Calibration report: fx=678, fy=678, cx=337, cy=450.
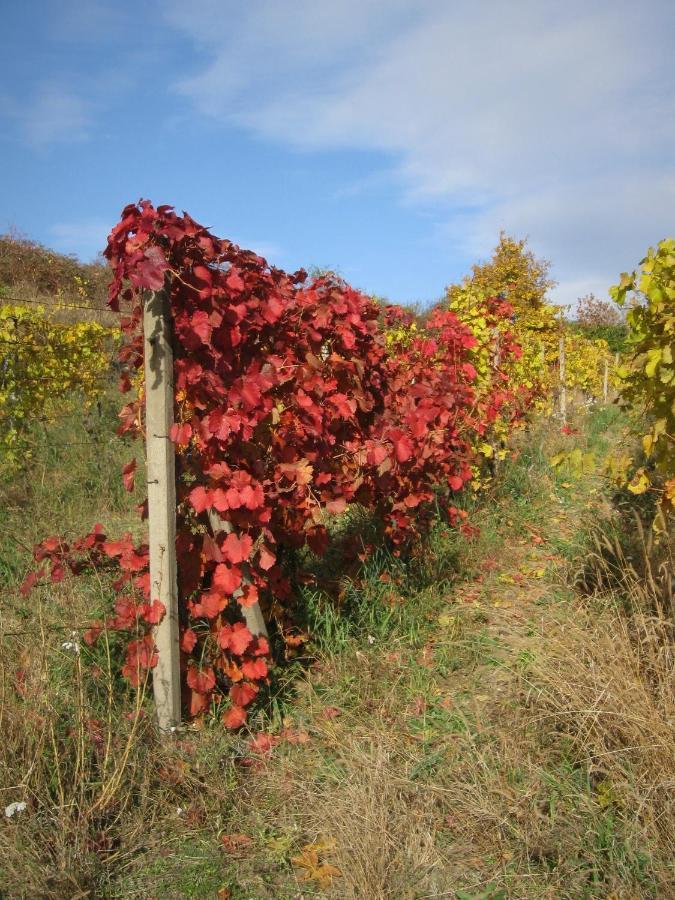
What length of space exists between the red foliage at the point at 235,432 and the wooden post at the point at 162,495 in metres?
0.05

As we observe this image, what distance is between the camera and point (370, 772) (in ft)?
6.97

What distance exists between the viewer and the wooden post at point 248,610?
2480 mm

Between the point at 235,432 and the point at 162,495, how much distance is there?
330 millimetres

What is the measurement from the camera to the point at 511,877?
6.02 feet

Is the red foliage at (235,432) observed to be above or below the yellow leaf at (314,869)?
above

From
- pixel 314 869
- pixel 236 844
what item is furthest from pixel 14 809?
pixel 314 869

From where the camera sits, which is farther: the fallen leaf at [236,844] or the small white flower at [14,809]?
the fallen leaf at [236,844]

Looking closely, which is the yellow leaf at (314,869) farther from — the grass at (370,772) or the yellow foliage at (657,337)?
the yellow foliage at (657,337)

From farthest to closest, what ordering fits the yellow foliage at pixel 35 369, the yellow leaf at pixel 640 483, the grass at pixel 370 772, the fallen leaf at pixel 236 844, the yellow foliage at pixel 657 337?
1. the yellow foliage at pixel 35 369
2. the yellow leaf at pixel 640 483
3. the yellow foliage at pixel 657 337
4. the fallen leaf at pixel 236 844
5. the grass at pixel 370 772

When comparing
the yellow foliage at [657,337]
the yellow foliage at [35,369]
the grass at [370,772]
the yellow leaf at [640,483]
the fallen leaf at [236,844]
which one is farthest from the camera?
the yellow foliage at [35,369]

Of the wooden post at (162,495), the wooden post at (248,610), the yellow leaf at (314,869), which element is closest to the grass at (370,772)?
the yellow leaf at (314,869)

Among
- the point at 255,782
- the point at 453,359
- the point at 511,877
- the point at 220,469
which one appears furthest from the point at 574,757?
the point at 453,359

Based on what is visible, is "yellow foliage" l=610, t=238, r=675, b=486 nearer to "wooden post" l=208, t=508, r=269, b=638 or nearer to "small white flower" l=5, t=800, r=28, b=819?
"wooden post" l=208, t=508, r=269, b=638

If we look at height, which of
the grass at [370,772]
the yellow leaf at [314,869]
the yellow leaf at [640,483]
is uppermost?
the yellow leaf at [640,483]
